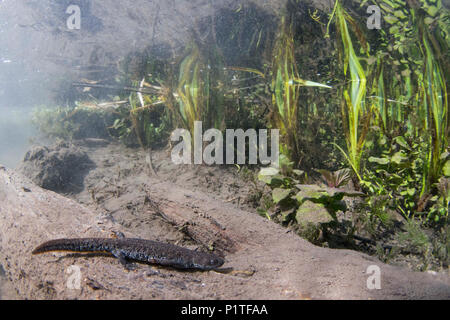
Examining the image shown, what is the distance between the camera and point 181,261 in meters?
2.26

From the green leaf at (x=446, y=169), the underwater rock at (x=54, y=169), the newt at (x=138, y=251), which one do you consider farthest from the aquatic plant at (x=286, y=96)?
the underwater rock at (x=54, y=169)

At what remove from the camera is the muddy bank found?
1812 millimetres

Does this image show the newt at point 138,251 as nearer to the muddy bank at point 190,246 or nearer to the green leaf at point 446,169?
the muddy bank at point 190,246

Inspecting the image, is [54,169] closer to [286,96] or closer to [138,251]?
[138,251]

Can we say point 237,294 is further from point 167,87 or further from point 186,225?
point 167,87

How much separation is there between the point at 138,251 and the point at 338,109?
16.0 feet

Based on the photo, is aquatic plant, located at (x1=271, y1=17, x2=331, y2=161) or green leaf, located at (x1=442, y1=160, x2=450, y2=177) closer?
green leaf, located at (x1=442, y1=160, x2=450, y2=177)

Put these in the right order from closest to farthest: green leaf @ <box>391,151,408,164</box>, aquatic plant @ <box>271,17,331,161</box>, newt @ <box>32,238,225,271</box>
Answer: newt @ <box>32,238,225,271</box>
green leaf @ <box>391,151,408,164</box>
aquatic plant @ <box>271,17,331,161</box>

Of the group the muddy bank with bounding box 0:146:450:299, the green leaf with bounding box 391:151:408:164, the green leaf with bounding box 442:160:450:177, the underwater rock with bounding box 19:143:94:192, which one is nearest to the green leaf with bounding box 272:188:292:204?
the muddy bank with bounding box 0:146:450:299

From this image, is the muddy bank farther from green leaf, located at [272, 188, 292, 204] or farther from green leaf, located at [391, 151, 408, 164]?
green leaf, located at [391, 151, 408, 164]

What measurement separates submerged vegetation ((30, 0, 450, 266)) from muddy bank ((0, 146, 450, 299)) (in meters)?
0.64

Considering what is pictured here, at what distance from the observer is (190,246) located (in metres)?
3.23

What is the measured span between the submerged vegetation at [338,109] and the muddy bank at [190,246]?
64 centimetres

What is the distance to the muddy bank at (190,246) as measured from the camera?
1.81 meters
